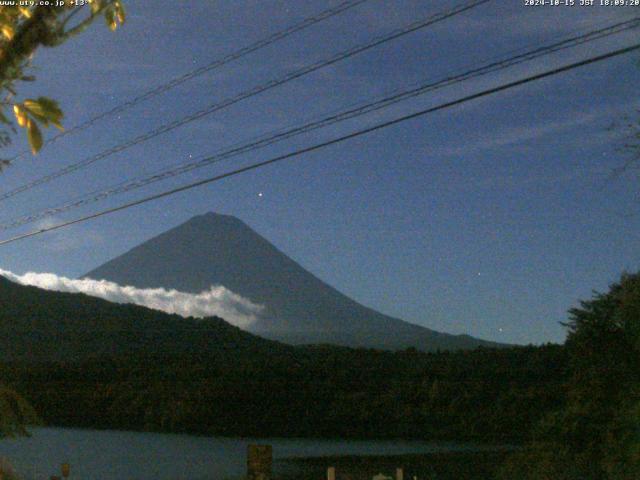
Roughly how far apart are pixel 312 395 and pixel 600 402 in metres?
35.6

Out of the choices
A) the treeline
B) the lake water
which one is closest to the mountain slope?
the treeline

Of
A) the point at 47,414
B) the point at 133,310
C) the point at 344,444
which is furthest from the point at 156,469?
the point at 133,310

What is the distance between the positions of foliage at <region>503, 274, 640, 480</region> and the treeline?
24.0m

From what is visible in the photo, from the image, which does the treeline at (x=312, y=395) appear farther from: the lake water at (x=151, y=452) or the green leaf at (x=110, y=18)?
the green leaf at (x=110, y=18)

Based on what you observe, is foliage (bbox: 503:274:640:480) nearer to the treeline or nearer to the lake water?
the lake water

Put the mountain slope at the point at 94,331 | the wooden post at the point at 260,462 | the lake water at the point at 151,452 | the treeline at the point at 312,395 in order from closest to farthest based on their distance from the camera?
the wooden post at the point at 260,462 < the lake water at the point at 151,452 < the treeline at the point at 312,395 < the mountain slope at the point at 94,331

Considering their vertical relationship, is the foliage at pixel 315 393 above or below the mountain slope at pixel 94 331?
below

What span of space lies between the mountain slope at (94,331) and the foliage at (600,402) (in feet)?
184

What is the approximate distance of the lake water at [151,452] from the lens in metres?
34.2

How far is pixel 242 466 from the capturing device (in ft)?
119

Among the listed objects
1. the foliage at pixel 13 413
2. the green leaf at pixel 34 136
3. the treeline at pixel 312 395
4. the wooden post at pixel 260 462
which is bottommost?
the wooden post at pixel 260 462

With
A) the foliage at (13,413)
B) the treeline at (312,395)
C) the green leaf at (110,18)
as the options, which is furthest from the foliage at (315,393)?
the green leaf at (110,18)

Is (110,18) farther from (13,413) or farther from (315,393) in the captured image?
(315,393)

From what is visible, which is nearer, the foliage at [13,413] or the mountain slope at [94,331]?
the foliage at [13,413]
